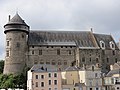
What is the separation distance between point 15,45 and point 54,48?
921 cm

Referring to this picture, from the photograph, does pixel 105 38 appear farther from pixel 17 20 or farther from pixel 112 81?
pixel 17 20

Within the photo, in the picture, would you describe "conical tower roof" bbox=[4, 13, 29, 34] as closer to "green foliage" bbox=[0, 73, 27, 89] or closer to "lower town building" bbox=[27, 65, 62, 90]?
"green foliage" bbox=[0, 73, 27, 89]

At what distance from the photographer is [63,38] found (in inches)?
2849

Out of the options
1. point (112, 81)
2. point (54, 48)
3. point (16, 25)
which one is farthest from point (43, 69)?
point (16, 25)

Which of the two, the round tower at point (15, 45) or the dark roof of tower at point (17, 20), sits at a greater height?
the dark roof of tower at point (17, 20)

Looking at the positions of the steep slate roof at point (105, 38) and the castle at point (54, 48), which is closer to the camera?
the castle at point (54, 48)

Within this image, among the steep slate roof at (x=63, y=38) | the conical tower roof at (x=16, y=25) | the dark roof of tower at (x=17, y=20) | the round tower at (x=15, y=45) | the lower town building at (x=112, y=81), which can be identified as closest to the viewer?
the lower town building at (x=112, y=81)

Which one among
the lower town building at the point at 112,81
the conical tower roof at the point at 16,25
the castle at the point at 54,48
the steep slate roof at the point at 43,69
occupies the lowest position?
the lower town building at the point at 112,81

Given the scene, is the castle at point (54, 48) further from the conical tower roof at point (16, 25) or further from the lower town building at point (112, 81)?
the lower town building at point (112, 81)

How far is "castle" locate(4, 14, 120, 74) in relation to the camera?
66500mm

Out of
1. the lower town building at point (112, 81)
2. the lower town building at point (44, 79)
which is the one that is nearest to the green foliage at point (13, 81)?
the lower town building at point (44, 79)

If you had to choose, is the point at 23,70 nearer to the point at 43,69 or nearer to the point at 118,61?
the point at 43,69

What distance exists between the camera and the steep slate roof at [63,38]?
69750mm

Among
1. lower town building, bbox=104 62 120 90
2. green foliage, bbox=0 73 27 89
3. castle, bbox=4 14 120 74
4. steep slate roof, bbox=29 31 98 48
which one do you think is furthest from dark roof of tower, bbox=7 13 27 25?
lower town building, bbox=104 62 120 90
